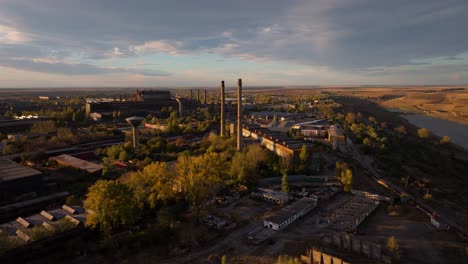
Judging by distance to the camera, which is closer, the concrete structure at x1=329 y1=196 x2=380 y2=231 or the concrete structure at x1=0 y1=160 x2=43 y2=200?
the concrete structure at x1=329 y1=196 x2=380 y2=231

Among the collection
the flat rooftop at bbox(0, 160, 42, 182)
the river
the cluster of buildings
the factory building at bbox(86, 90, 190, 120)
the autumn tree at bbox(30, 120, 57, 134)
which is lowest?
the river

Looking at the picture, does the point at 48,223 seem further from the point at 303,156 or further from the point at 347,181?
the point at 303,156

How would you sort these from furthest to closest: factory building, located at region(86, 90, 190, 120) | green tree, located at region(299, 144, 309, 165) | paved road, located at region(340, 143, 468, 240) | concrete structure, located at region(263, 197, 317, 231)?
1. factory building, located at region(86, 90, 190, 120)
2. green tree, located at region(299, 144, 309, 165)
3. paved road, located at region(340, 143, 468, 240)
4. concrete structure, located at region(263, 197, 317, 231)

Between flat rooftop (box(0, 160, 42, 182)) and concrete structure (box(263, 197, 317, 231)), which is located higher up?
flat rooftop (box(0, 160, 42, 182))

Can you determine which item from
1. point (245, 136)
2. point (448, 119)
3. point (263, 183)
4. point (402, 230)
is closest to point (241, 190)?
point (263, 183)

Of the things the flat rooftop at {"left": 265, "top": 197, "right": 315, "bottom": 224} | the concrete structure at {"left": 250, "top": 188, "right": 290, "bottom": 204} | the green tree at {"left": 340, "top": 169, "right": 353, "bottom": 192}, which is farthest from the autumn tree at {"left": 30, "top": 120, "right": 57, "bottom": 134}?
the green tree at {"left": 340, "top": 169, "right": 353, "bottom": 192}

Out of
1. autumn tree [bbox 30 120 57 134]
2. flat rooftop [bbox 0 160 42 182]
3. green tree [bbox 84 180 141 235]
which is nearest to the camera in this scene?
green tree [bbox 84 180 141 235]

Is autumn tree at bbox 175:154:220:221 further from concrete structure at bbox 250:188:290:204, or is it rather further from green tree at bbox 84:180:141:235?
concrete structure at bbox 250:188:290:204
